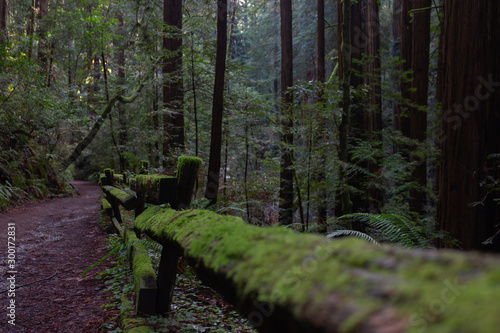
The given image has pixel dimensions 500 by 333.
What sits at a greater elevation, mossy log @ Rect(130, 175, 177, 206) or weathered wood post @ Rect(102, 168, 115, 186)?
mossy log @ Rect(130, 175, 177, 206)

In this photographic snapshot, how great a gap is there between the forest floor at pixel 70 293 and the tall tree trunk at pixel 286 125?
4768 millimetres

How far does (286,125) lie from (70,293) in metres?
7.16

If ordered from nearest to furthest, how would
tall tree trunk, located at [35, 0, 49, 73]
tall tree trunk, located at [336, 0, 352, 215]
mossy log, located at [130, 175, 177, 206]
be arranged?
mossy log, located at [130, 175, 177, 206]
tall tree trunk, located at [336, 0, 352, 215]
tall tree trunk, located at [35, 0, 49, 73]

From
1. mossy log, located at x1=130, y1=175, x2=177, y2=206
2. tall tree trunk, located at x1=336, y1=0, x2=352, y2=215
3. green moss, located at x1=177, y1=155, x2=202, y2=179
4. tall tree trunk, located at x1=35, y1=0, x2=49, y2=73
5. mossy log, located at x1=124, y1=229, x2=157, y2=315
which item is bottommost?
mossy log, located at x1=124, y1=229, x2=157, y2=315

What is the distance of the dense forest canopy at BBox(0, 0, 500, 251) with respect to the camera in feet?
13.9

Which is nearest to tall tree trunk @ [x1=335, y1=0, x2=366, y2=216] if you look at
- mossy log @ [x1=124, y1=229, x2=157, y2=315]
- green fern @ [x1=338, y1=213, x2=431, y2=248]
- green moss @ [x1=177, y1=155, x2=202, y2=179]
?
green fern @ [x1=338, y1=213, x2=431, y2=248]

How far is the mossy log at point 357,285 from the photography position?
603 mm

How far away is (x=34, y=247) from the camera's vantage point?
6.59 meters

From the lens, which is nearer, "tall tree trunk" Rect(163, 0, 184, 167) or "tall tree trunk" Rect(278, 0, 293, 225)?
"tall tree trunk" Rect(278, 0, 293, 225)

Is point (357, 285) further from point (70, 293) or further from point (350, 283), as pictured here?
point (70, 293)

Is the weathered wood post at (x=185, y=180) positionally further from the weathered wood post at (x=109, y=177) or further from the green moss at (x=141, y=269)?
the weathered wood post at (x=109, y=177)

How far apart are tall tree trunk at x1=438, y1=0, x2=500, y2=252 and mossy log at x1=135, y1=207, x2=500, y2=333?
4.09 meters

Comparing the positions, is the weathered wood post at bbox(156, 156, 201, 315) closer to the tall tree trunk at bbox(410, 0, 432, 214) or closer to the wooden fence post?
the wooden fence post

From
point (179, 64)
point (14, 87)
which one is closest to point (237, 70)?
point (179, 64)
